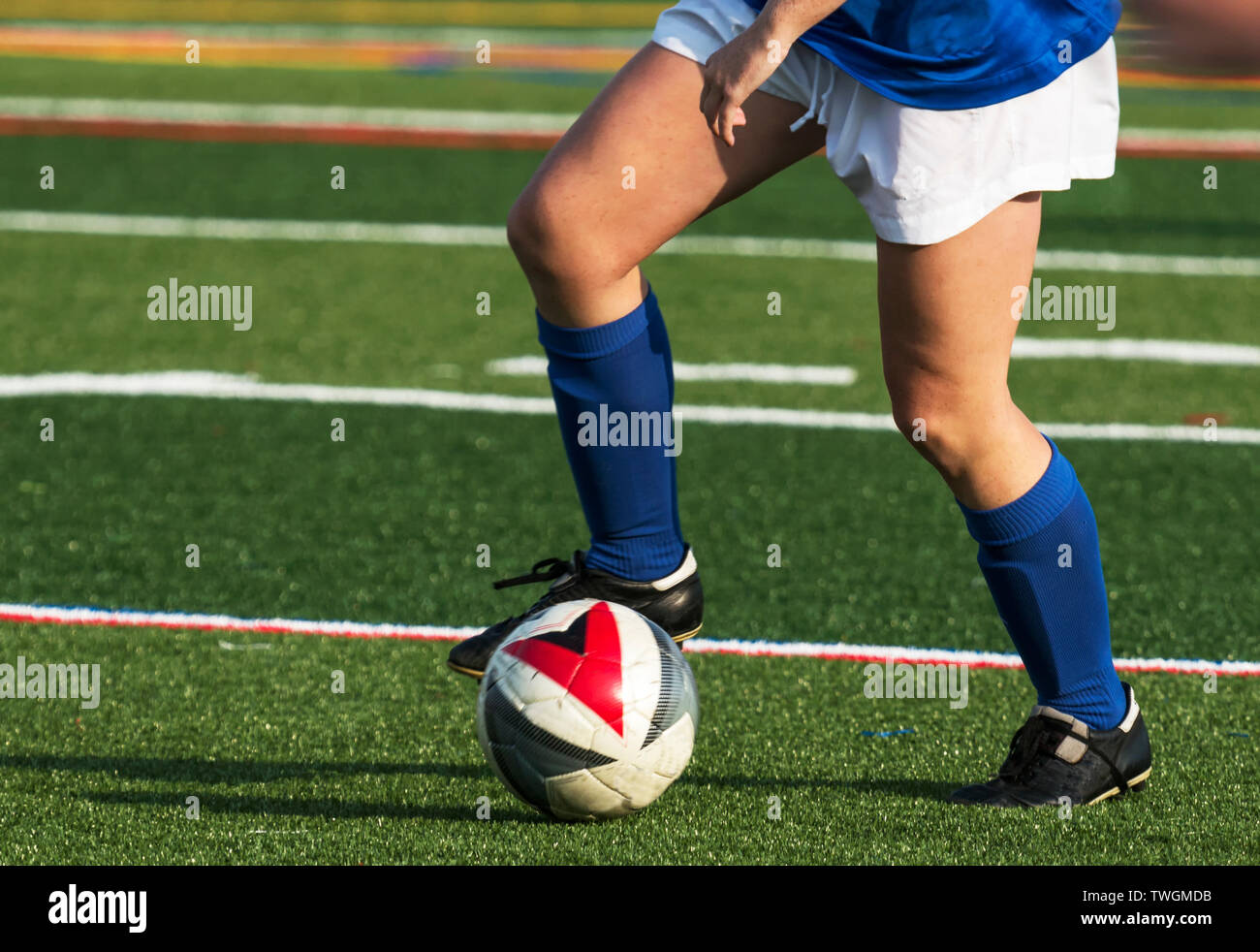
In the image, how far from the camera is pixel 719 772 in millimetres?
3414

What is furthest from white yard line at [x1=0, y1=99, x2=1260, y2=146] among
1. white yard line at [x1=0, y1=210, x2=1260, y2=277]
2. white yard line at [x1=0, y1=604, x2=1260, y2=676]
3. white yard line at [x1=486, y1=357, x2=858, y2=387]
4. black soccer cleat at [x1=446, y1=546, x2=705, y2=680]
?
black soccer cleat at [x1=446, y1=546, x2=705, y2=680]

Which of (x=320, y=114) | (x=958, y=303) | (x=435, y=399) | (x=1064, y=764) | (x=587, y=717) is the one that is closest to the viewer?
(x=958, y=303)

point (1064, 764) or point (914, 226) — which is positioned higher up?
point (914, 226)

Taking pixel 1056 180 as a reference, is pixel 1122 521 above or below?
below

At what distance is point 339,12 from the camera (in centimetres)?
3181

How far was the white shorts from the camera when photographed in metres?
2.86

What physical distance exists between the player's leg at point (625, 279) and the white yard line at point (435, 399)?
294 cm

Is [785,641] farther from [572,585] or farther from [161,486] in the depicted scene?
[161,486]

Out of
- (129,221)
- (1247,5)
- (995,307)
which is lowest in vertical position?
(129,221)

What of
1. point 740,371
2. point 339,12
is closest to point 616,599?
point 740,371

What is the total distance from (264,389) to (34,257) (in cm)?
327

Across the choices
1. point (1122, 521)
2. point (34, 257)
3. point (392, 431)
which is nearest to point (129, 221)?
point (34, 257)

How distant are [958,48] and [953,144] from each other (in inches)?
5.9
